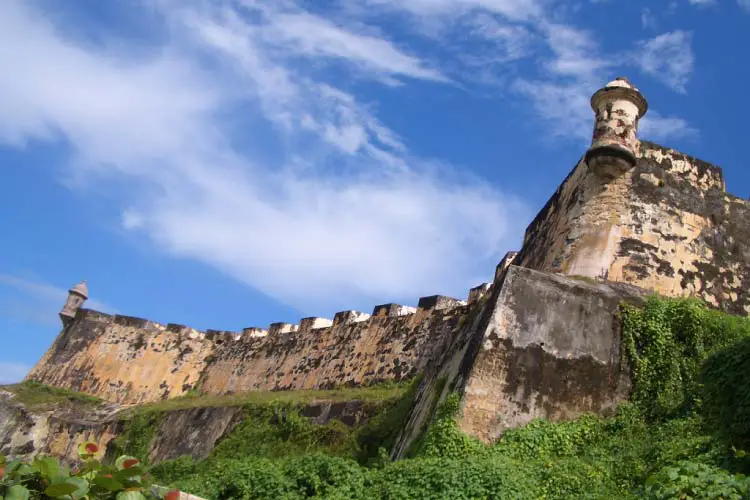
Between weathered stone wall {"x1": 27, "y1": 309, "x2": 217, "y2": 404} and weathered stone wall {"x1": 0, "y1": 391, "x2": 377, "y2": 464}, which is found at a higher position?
weathered stone wall {"x1": 27, "y1": 309, "x2": 217, "y2": 404}

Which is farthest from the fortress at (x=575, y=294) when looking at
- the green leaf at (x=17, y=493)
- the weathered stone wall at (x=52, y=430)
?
the weathered stone wall at (x=52, y=430)

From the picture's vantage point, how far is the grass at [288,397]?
597 inches

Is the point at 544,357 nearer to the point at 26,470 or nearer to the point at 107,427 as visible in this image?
the point at 26,470

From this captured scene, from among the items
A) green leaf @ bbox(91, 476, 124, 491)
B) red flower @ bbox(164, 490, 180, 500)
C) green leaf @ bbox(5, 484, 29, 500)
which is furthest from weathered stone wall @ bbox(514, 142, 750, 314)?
green leaf @ bbox(5, 484, 29, 500)

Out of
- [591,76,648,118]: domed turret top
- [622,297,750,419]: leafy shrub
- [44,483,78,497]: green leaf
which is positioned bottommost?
[44,483,78,497]: green leaf

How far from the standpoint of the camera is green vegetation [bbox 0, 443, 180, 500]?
3.41 meters

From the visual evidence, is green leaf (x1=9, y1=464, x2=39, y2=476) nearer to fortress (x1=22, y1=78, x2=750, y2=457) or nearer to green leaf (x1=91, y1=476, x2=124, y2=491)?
green leaf (x1=91, y1=476, x2=124, y2=491)

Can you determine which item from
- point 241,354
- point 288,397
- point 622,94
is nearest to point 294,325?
point 241,354

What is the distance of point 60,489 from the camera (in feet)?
11.1

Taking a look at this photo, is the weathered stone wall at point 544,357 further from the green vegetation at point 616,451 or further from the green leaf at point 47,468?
the green leaf at point 47,468

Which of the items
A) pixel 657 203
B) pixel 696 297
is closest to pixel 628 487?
pixel 696 297

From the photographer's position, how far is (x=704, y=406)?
25.6 feet

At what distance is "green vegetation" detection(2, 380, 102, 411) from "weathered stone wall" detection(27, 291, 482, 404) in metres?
0.44

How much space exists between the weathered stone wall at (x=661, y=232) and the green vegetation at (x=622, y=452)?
4.11ft
